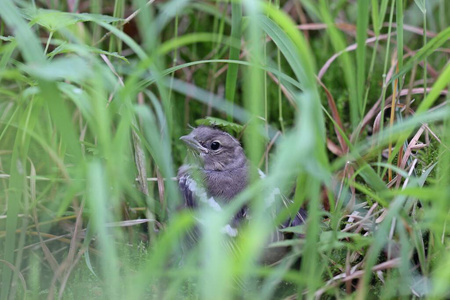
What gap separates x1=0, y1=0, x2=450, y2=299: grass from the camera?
6.77 feet

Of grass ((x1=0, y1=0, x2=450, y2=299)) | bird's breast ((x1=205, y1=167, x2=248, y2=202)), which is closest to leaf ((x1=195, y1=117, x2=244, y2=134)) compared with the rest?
grass ((x1=0, y1=0, x2=450, y2=299))

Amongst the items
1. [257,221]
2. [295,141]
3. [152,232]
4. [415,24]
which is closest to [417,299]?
[257,221]

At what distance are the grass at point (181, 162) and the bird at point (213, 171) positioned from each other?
0.47 ft

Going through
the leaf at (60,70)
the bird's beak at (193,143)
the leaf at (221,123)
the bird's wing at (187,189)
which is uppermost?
the leaf at (60,70)

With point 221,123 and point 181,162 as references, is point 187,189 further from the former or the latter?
point 181,162

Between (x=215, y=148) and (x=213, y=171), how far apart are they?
0.41 feet

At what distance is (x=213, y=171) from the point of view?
11.6 feet

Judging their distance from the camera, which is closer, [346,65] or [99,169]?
[99,169]

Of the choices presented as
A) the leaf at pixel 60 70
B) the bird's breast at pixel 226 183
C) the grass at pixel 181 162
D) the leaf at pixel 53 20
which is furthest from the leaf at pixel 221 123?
the leaf at pixel 60 70

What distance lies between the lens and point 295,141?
1.85 meters

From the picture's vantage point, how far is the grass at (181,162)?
2062 millimetres

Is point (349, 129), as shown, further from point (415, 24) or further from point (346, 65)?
point (346, 65)

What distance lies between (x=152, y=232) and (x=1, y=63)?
1009 mm

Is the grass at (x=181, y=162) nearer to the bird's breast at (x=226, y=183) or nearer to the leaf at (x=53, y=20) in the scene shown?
the leaf at (x=53, y=20)
